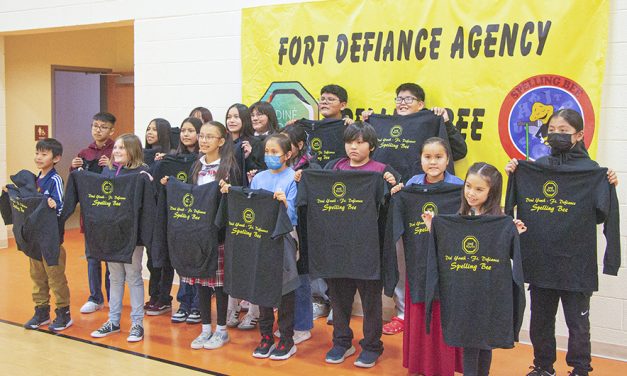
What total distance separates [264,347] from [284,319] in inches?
8.7

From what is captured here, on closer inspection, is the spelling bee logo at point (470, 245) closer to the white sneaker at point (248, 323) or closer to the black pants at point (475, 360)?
the black pants at point (475, 360)

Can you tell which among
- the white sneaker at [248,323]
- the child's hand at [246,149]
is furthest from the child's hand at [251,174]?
the white sneaker at [248,323]

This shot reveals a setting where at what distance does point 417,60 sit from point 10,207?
308 cm

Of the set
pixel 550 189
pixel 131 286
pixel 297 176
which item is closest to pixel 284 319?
pixel 297 176

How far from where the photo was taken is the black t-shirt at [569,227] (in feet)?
11.1

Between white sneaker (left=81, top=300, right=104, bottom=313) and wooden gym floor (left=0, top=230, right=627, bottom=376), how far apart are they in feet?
0.35

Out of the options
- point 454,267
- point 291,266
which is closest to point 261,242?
point 291,266

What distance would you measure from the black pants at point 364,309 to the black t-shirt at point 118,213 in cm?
133

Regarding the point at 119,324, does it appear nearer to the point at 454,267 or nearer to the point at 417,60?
the point at 454,267

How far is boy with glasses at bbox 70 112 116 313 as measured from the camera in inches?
198

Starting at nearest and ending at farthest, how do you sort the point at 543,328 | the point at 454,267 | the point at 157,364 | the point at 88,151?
the point at 454,267
the point at 543,328
the point at 157,364
the point at 88,151

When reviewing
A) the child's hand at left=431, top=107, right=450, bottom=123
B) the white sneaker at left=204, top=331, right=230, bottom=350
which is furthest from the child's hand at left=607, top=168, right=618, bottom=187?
the white sneaker at left=204, top=331, right=230, bottom=350

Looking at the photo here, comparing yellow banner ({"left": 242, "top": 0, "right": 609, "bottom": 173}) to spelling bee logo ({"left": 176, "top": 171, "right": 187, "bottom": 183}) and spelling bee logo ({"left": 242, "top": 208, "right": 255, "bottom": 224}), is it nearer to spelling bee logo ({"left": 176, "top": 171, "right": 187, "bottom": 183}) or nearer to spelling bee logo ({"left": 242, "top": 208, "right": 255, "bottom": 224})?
spelling bee logo ({"left": 176, "top": 171, "right": 187, "bottom": 183})

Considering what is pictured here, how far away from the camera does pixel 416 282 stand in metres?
3.55
